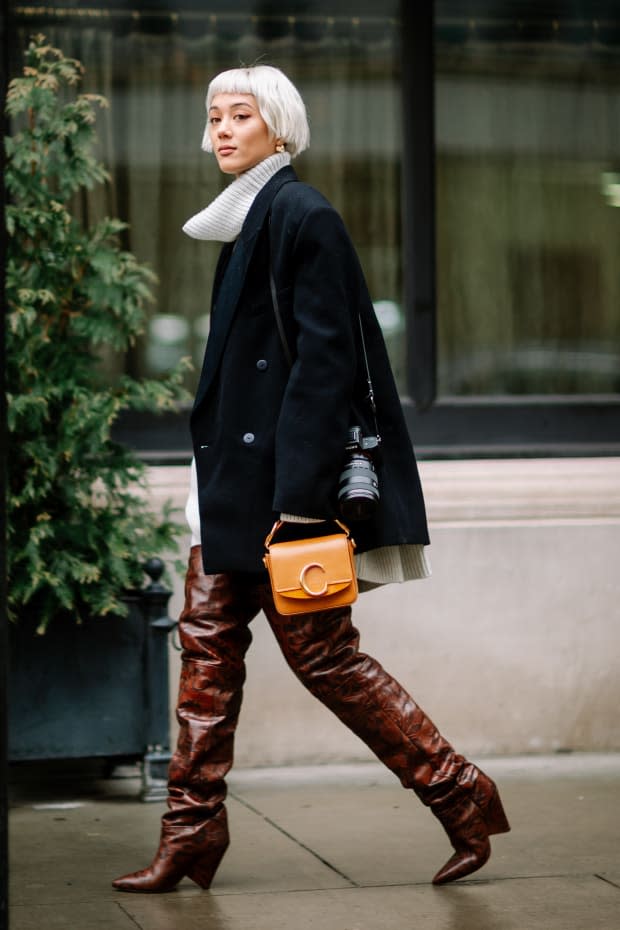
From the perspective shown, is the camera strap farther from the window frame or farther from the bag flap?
the window frame

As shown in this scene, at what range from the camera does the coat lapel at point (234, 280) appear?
429 centimetres

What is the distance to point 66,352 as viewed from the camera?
569 centimetres

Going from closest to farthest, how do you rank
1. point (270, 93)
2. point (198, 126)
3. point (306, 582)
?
1. point (306, 582)
2. point (270, 93)
3. point (198, 126)

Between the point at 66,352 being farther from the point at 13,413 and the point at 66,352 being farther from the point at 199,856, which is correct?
the point at 199,856

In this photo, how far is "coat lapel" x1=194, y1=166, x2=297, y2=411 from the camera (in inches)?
169

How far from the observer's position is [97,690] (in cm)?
563

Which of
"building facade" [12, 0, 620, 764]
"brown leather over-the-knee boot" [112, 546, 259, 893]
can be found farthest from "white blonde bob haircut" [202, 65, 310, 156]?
"building facade" [12, 0, 620, 764]

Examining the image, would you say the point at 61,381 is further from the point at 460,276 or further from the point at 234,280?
the point at 460,276

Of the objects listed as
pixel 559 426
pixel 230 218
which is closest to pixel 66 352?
pixel 230 218

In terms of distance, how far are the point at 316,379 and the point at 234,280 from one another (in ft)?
1.41

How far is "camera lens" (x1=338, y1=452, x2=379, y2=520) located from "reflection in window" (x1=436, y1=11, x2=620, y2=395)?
298cm

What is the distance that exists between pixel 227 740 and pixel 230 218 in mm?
1430

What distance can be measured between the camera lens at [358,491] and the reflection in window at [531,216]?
9.77 ft

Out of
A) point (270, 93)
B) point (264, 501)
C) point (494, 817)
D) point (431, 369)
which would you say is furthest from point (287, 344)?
point (431, 369)
